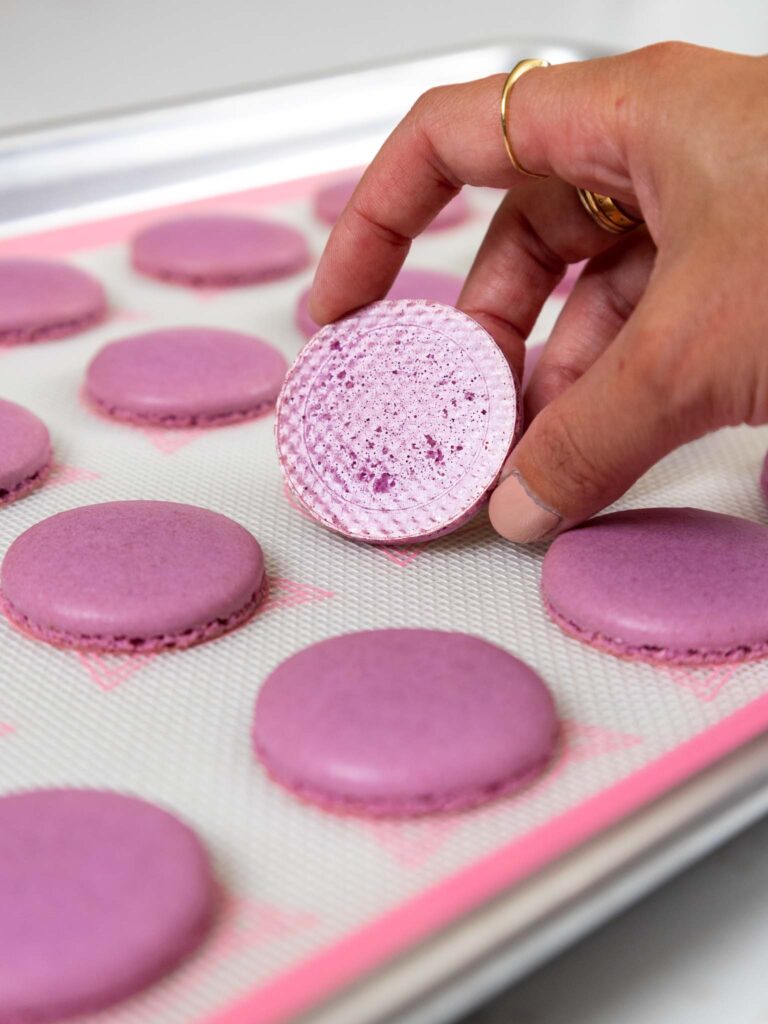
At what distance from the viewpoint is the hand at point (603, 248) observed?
0.85m

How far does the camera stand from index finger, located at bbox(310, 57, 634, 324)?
0.96 meters

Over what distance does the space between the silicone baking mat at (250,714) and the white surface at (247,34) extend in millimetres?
1303

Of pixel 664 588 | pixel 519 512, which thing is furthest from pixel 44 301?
pixel 664 588

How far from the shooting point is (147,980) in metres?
0.66

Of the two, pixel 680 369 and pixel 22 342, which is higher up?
pixel 680 369

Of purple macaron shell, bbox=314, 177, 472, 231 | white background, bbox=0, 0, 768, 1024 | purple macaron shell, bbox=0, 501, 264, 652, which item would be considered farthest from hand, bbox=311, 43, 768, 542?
white background, bbox=0, 0, 768, 1024

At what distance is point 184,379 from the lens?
4.26ft

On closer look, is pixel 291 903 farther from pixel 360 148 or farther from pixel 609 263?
pixel 360 148

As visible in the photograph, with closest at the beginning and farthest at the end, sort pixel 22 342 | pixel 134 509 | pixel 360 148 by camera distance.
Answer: pixel 134 509 < pixel 22 342 < pixel 360 148

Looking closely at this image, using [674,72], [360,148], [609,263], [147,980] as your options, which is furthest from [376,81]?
[147,980]

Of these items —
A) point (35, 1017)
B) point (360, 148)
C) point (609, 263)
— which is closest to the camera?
point (35, 1017)

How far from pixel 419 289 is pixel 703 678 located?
75 centimetres

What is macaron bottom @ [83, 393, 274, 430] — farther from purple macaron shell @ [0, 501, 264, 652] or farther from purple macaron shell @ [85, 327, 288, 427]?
purple macaron shell @ [0, 501, 264, 652]

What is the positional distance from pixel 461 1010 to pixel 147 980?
0.50ft
